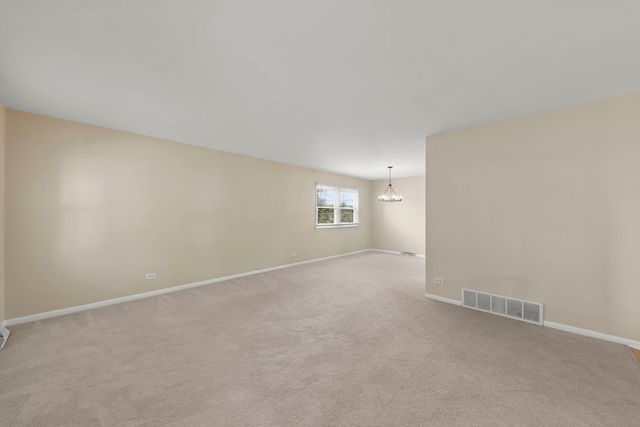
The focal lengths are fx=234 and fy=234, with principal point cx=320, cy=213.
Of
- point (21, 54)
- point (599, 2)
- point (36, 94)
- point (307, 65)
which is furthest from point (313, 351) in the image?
point (36, 94)

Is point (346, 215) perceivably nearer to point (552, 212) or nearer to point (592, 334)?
point (552, 212)

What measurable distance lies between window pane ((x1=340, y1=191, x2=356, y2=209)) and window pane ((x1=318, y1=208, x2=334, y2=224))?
60cm

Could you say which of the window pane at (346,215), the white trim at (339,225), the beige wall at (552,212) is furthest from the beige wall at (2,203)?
the window pane at (346,215)

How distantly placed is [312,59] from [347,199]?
6.09 metres

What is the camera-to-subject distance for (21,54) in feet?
5.94

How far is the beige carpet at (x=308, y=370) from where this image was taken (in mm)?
1544

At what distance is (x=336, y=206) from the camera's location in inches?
289

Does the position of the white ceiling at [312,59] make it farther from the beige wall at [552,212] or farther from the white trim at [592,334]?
the white trim at [592,334]

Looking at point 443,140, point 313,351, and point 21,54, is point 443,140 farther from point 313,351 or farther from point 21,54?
point 21,54

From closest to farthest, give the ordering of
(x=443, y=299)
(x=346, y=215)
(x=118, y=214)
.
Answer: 1. (x=118, y=214)
2. (x=443, y=299)
3. (x=346, y=215)

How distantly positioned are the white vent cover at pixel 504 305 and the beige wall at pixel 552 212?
85mm

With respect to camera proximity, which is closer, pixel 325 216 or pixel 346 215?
pixel 325 216

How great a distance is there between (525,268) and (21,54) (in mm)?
5385

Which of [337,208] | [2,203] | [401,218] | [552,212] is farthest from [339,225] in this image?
[2,203]
